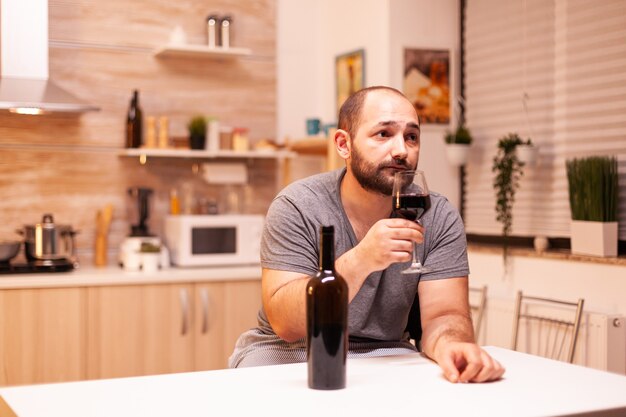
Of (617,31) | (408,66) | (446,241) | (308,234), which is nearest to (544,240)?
(617,31)

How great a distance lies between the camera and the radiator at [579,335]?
3033 millimetres

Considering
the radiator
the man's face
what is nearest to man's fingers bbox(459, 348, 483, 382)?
the man's face

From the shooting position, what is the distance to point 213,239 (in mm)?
4180

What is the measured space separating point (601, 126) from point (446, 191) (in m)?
1.07

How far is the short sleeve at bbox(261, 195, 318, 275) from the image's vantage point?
2.07 meters

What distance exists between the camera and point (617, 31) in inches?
130

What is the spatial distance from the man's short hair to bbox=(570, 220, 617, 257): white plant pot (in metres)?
1.38

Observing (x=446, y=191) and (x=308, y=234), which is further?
(x=446, y=191)

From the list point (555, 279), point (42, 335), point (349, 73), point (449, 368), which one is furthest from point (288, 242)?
point (349, 73)

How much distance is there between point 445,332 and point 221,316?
84.2 inches

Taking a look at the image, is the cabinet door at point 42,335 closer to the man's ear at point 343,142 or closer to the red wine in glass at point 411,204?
the man's ear at point 343,142

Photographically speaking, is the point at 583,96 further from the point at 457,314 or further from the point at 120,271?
the point at 120,271

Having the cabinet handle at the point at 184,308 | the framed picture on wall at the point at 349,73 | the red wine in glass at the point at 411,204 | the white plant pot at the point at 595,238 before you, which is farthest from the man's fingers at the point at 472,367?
the framed picture on wall at the point at 349,73

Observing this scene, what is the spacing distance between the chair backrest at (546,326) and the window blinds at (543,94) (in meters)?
0.40
